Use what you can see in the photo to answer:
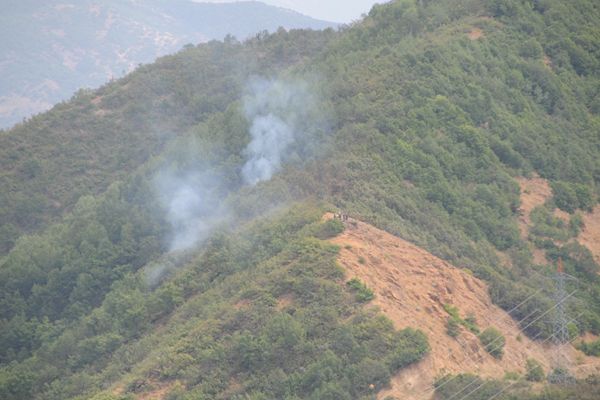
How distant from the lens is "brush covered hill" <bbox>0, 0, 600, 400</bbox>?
139 feet

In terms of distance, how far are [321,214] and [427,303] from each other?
8.26m

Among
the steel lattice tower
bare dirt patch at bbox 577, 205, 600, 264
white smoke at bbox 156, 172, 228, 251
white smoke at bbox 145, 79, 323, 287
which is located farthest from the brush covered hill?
the steel lattice tower

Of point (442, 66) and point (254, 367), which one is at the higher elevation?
point (442, 66)

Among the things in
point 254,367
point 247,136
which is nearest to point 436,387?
point 254,367

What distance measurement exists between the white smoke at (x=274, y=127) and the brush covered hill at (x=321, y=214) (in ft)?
2.22

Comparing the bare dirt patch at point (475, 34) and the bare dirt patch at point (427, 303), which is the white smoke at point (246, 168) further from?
the bare dirt patch at point (475, 34)

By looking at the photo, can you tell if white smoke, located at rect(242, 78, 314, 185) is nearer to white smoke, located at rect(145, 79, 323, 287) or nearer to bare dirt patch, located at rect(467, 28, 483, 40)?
white smoke, located at rect(145, 79, 323, 287)

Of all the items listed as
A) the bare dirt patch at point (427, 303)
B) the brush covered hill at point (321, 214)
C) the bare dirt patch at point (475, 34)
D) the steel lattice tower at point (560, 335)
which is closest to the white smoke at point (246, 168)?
the brush covered hill at point (321, 214)

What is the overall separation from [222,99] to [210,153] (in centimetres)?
2461

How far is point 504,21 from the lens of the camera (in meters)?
75.6

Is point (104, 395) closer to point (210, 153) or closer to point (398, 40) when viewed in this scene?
point (210, 153)

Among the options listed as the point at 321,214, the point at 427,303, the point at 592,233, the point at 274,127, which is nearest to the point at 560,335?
the point at 427,303

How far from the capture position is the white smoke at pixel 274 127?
62.1 m

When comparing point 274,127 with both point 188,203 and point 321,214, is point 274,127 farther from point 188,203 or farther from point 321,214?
point 321,214
